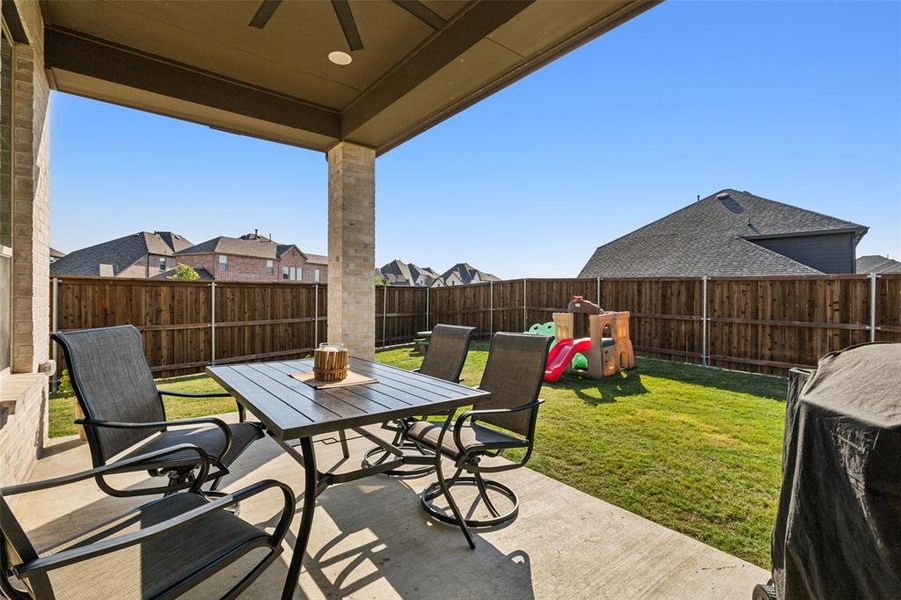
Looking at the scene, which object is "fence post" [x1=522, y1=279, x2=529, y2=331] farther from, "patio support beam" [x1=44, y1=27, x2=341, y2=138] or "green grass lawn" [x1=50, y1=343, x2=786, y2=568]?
"patio support beam" [x1=44, y1=27, x2=341, y2=138]

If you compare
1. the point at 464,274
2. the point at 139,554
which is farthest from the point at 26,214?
the point at 464,274

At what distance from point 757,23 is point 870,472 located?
292 inches

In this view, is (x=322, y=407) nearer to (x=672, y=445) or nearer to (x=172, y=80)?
(x=672, y=445)

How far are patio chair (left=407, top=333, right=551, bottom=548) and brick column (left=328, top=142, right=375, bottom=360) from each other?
3417 millimetres

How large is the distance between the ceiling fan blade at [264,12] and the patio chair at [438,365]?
266 centimetres

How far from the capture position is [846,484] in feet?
3.11

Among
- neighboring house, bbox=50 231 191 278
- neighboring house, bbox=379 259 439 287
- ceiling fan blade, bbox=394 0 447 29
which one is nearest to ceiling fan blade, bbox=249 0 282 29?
ceiling fan blade, bbox=394 0 447 29

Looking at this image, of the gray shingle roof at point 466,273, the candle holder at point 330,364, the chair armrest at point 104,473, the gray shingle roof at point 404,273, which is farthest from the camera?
the gray shingle roof at point 466,273

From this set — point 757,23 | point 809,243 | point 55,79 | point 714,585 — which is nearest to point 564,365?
point 714,585

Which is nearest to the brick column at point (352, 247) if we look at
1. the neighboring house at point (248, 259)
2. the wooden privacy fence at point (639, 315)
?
the wooden privacy fence at point (639, 315)

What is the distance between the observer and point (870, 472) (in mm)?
878

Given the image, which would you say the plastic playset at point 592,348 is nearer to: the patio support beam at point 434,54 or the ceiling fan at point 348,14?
the patio support beam at point 434,54

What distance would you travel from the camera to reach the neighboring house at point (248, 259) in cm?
3015

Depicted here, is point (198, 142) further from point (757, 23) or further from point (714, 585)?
point (714, 585)
